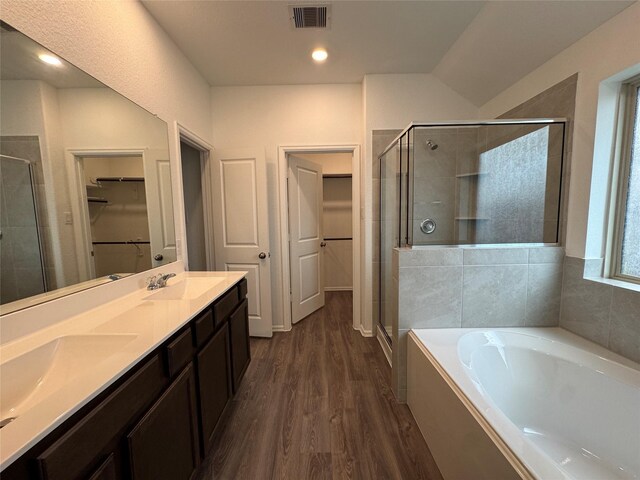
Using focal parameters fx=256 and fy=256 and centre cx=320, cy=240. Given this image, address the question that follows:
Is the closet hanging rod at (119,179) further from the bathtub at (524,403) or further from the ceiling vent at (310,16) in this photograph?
the bathtub at (524,403)

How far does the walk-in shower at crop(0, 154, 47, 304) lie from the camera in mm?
893

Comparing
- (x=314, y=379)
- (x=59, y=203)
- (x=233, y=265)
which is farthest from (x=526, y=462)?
(x=233, y=265)

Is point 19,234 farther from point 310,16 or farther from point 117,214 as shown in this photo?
point 310,16

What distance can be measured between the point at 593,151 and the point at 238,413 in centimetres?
268

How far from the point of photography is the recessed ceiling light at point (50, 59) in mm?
1025

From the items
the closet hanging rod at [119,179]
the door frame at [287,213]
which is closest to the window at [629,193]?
the door frame at [287,213]

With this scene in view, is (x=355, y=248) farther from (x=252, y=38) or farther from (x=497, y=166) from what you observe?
(x=252, y=38)

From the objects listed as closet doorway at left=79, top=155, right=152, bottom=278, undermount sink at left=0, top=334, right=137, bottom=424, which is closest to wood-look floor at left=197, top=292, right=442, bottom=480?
undermount sink at left=0, top=334, right=137, bottom=424

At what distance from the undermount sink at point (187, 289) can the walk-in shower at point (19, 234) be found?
1.79 ft

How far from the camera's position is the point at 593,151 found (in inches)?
57.9

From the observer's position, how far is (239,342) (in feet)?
5.86

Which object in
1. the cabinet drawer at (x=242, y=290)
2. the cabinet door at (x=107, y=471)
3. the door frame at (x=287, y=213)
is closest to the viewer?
the cabinet door at (x=107, y=471)

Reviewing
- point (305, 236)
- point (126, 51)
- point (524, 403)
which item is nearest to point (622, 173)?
point (524, 403)

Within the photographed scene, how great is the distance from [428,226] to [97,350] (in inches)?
85.8
